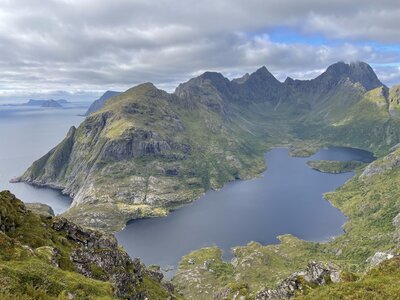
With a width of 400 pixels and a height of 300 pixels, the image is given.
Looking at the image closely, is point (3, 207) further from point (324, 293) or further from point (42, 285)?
point (324, 293)

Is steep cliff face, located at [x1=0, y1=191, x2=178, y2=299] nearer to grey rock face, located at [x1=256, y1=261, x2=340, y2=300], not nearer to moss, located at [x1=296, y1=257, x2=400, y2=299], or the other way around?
grey rock face, located at [x1=256, y1=261, x2=340, y2=300]

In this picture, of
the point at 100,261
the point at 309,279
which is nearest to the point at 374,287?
the point at 309,279

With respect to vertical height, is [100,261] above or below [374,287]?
below

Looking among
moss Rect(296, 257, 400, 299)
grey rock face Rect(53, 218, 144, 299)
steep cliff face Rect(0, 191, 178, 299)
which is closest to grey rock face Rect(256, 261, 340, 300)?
moss Rect(296, 257, 400, 299)

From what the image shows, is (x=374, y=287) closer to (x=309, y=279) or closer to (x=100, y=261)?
(x=309, y=279)

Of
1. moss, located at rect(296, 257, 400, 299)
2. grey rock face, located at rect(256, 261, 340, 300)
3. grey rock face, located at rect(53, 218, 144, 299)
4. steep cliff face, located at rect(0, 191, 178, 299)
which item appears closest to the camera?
steep cliff face, located at rect(0, 191, 178, 299)

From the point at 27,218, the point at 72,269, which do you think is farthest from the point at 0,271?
the point at 27,218

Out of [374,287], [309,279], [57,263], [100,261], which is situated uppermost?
[57,263]
